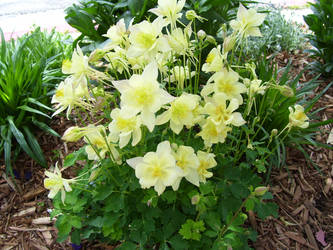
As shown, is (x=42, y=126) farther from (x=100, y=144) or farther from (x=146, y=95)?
(x=146, y=95)

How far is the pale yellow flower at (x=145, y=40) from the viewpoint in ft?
3.78

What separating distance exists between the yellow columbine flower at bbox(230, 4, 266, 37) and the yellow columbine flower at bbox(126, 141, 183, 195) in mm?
589

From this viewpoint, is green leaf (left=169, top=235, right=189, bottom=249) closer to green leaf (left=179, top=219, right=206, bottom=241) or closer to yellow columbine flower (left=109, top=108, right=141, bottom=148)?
green leaf (left=179, top=219, right=206, bottom=241)

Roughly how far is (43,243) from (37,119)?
981 millimetres

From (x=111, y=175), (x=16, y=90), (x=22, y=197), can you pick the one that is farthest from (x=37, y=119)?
(x=111, y=175)

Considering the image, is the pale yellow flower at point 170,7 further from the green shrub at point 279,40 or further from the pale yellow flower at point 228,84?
the green shrub at point 279,40

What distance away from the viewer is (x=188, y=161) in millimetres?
1180

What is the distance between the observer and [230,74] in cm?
121

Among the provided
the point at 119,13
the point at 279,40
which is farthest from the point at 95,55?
the point at 279,40

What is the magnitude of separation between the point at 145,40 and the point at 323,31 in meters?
2.31

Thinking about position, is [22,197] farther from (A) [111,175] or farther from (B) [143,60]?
(B) [143,60]

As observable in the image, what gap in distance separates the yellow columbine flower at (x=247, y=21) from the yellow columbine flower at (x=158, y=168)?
0.59 metres

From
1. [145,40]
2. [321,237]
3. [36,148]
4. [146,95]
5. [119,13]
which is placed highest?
[145,40]

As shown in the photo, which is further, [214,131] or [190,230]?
[190,230]
